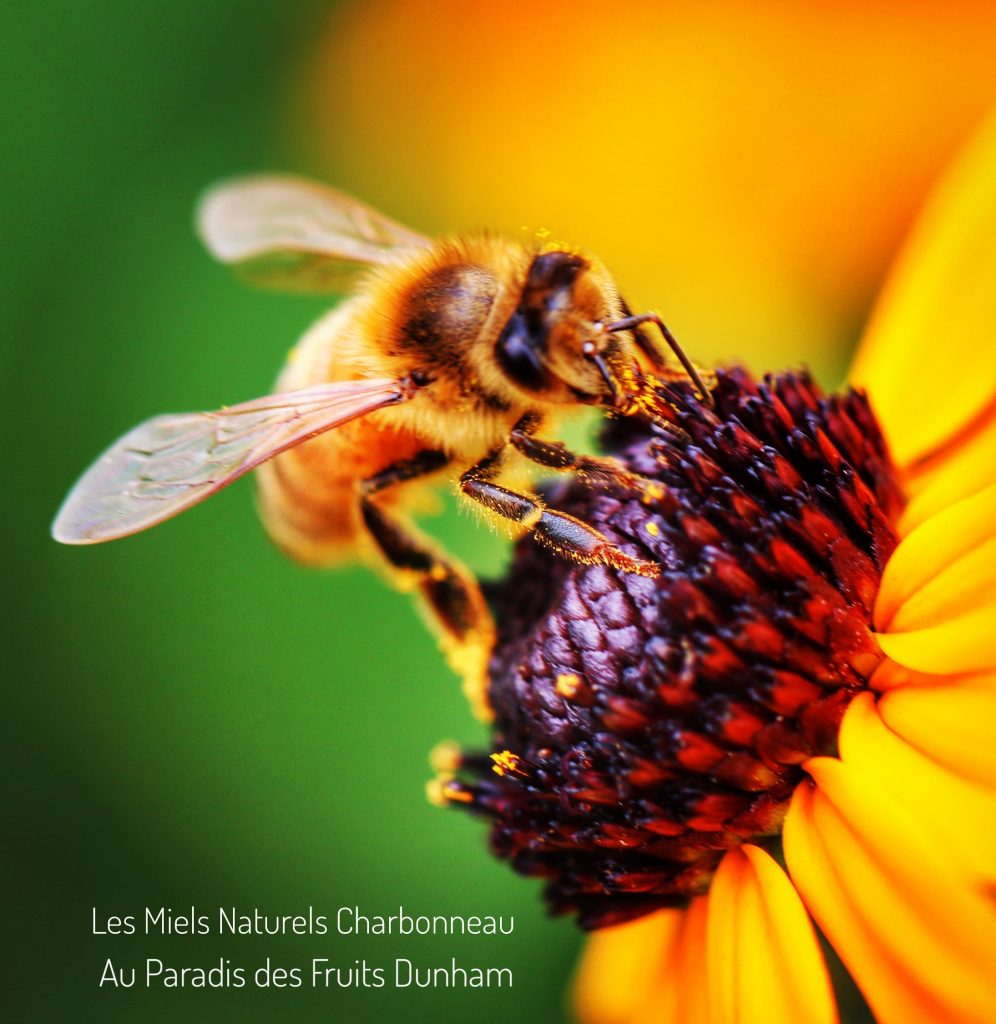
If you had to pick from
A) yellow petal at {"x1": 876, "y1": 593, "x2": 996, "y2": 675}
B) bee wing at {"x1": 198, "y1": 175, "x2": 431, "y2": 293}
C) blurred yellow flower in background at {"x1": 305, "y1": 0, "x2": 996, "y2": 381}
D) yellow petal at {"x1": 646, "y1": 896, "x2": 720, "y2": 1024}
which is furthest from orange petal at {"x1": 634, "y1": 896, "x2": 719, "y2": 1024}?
blurred yellow flower in background at {"x1": 305, "y1": 0, "x2": 996, "y2": 381}

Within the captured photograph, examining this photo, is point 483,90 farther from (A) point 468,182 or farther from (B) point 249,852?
(B) point 249,852

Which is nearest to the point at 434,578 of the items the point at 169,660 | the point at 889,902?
the point at 889,902

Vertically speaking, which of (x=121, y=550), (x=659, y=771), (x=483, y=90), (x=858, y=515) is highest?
(x=483, y=90)

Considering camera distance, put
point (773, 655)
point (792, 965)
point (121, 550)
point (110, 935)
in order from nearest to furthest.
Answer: point (792, 965), point (773, 655), point (110, 935), point (121, 550)

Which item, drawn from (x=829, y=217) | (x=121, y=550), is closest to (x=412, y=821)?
(x=121, y=550)

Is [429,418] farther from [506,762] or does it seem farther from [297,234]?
[297,234]

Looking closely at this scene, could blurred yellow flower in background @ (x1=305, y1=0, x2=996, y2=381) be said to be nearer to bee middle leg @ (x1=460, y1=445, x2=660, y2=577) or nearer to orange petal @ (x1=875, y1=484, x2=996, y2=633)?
bee middle leg @ (x1=460, y1=445, x2=660, y2=577)

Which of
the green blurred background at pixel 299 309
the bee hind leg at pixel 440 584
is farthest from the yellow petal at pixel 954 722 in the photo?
the green blurred background at pixel 299 309
